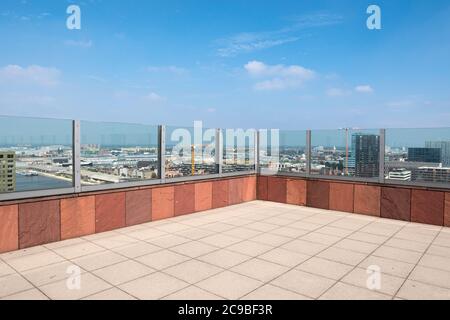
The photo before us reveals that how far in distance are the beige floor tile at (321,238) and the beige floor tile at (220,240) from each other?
1.31m

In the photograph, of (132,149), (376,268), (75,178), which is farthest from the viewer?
(132,149)

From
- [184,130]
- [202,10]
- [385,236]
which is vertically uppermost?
[202,10]

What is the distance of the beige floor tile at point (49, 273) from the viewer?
368 cm

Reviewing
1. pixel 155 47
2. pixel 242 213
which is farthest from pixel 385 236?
pixel 155 47

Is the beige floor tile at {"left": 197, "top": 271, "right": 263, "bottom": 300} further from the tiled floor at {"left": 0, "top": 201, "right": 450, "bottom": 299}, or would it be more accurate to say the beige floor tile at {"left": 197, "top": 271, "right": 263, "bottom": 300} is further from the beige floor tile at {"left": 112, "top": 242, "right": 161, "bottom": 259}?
the beige floor tile at {"left": 112, "top": 242, "right": 161, "bottom": 259}

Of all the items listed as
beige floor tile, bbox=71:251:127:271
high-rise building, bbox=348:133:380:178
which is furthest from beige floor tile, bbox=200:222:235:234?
high-rise building, bbox=348:133:380:178

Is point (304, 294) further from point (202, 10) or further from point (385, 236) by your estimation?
point (202, 10)

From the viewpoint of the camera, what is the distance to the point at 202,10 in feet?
45.2

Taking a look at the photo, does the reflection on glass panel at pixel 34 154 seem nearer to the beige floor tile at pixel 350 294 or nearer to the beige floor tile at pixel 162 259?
the beige floor tile at pixel 162 259

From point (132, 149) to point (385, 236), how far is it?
213 inches

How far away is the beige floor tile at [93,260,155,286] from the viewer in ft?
12.2

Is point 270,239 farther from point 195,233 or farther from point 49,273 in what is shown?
point 49,273

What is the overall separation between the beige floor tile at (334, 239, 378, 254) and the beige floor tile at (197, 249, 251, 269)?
1.81 meters
